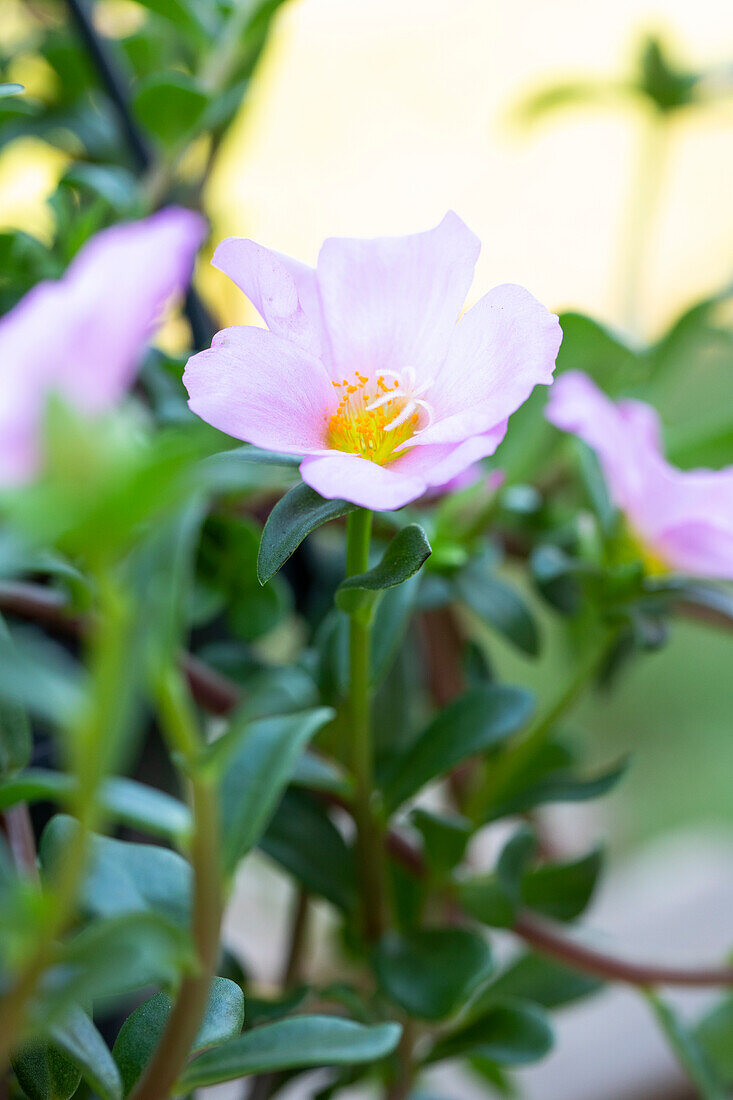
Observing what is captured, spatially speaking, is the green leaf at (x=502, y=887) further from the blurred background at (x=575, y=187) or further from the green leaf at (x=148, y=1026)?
the blurred background at (x=575, y=187)

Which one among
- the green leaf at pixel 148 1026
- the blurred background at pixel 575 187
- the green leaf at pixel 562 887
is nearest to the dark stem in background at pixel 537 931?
the green leaf at pixel 562 887

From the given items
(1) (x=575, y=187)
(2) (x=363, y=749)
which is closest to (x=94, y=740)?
(2) (x=363, y=749)

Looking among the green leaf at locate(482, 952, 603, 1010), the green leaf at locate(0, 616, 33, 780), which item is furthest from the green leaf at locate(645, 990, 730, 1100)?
the green leaf at locate(0, 616, 33, 780)

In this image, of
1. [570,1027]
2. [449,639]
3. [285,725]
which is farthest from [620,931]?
[285,725]

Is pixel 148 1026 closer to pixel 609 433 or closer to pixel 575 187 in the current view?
pixel 609 433

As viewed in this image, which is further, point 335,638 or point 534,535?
point 534,535

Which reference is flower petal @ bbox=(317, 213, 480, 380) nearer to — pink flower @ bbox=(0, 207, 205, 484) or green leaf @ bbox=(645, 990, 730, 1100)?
pink flower @ bbox=(0, 207, 205, 484)

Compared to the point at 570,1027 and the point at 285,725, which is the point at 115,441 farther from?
the point at 570,1027
